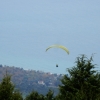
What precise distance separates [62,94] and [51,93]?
552 inches

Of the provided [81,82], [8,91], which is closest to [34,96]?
[81,82]

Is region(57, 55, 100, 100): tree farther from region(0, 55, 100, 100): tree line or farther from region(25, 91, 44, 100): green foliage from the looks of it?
region(25, 91, 44, 100): green foliage

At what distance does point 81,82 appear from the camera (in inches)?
1134

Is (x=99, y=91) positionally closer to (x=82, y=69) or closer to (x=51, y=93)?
(x=82, y=69)

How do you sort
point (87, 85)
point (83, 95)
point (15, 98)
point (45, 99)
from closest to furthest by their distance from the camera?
point (15, 98) → point (83, 95) → point (87, 85) → point (45, 99)

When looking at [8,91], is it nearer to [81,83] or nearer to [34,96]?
[81,83]

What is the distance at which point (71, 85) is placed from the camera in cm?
2878

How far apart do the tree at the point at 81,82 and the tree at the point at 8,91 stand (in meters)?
5.31

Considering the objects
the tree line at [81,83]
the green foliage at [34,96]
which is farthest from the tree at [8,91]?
the green foliage at [34,96]

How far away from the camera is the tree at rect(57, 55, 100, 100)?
90.7ft

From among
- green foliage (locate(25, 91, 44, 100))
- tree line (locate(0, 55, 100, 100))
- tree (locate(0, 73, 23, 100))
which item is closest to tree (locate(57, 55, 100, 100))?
tree line (locate(0, 55, 100, 100))

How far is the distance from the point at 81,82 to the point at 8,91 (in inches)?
309

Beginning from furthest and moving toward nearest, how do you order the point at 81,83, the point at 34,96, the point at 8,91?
the point at 34,96
the point at 81,83
the point at 8,91

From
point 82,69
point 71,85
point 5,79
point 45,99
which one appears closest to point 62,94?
point 71,85
